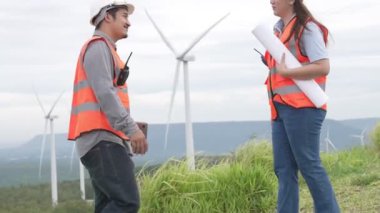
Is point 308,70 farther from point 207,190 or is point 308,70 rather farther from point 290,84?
point 207,190

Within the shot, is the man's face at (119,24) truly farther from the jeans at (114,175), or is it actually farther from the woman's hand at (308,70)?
the woman's hand at (308,70)

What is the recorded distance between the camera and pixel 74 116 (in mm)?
3957

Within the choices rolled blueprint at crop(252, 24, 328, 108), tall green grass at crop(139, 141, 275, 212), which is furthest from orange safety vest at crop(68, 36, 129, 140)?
tall green grass at crop(139, 141, 275, 212)

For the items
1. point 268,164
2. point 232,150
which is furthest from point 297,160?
point 232,150

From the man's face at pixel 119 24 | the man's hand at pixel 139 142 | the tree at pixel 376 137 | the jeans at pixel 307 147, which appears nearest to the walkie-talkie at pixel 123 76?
the man's face at pixel 119 24

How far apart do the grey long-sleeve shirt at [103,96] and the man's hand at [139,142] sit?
3 cm

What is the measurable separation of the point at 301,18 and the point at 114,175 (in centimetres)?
149

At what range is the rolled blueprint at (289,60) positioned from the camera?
4.21m

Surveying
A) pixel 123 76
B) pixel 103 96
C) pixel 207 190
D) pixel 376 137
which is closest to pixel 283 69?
pixel 123 76

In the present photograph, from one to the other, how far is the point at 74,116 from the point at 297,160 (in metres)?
1.35

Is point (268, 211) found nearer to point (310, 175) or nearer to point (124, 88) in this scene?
point (310, 175)

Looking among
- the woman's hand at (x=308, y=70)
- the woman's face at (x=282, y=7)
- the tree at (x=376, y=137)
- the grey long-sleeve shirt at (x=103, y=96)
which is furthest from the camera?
the tree at (x=376, y=137)

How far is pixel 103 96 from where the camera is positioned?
3760mm

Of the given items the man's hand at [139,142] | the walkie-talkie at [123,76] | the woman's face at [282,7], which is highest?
the woman's face at [282,7]
